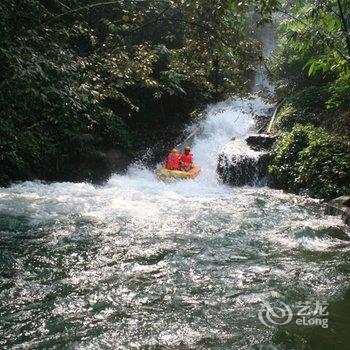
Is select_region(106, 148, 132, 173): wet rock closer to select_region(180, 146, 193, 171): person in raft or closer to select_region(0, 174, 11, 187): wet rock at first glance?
select_region(180, 146, 193, 171): person in raft

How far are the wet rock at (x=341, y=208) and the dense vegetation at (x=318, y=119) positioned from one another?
1.47 m

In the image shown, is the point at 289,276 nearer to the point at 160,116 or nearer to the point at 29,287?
Result: the point at 29,287

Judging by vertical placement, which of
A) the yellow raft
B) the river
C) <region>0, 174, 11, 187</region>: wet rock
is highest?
the yellow raft

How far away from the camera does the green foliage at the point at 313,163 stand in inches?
446

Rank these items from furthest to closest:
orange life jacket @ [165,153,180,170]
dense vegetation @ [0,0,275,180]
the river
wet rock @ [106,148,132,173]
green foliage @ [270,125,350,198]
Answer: wet rock @ [106,148,132,173]
orange life jacket @ [165,153,180,170]
green foliage @ [270,125,350,198]
dense vegetation @ [0,0,275,180]
the river

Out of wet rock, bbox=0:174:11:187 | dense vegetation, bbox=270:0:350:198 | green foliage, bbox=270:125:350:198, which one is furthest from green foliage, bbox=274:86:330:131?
wet rock, bbox=0:174:11:187

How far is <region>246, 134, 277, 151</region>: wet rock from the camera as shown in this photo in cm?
1572

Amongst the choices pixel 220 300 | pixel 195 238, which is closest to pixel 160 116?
pixel 195 238

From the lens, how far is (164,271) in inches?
231

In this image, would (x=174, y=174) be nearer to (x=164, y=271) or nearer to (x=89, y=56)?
(x=89, y=56)

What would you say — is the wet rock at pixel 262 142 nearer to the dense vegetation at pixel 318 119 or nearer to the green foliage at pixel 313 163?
the dense vegetation at pixel 318 119

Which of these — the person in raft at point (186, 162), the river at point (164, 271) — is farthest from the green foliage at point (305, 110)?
the river at point (164, 271)

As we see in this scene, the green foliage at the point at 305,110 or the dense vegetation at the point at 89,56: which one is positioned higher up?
the green foliage at the point at 305,110

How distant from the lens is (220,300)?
4.96 metres
